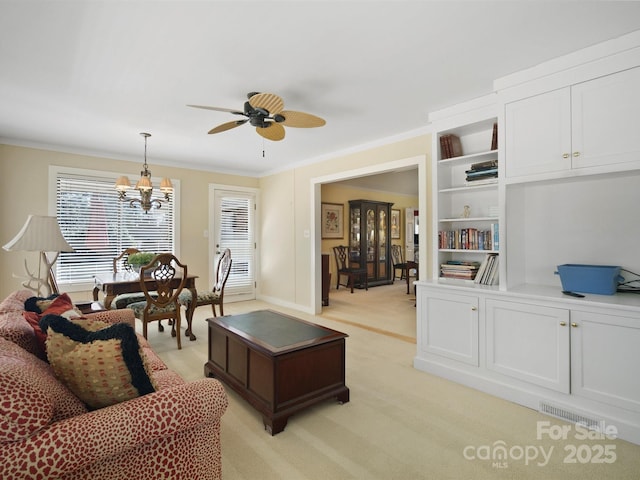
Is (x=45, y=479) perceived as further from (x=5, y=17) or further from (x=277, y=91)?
(x=277, y=91)

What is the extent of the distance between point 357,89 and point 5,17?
2382 millimetres

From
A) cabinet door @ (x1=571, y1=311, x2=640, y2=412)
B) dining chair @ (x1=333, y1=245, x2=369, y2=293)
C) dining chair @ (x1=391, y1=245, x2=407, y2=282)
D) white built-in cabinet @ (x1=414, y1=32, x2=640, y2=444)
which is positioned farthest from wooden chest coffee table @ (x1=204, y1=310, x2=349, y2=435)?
dining chair @ (x1=391, y1=245, x2=407, y2=282)

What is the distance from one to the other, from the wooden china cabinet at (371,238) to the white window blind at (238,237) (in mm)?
2535

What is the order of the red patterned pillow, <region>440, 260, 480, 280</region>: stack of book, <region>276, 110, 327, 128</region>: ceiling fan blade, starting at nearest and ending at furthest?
the red patterned pillow, <region>276, 110, 327, 128</region>: ceiling fan blade, <region>440, 260, 480, 280</region>: stack of book

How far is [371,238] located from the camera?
7965 mm

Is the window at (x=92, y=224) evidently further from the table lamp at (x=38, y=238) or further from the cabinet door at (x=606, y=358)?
the cabinet door at (x=606, y=358)

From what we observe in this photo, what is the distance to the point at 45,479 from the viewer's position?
98 centimetres

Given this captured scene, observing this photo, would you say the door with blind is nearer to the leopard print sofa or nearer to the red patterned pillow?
the leopard print sofa

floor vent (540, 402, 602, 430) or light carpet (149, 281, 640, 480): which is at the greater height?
floor vent (540, 402, 602, 430)

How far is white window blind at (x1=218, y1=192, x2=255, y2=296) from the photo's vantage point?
617cm

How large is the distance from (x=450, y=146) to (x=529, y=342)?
1.88 m

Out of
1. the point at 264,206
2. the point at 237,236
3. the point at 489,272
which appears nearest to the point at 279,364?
the point at 489,272

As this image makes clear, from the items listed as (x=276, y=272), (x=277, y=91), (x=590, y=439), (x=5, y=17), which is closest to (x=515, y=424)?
(x=590, y=439)

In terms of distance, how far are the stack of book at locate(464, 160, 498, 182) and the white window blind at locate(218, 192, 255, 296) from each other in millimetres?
4404
